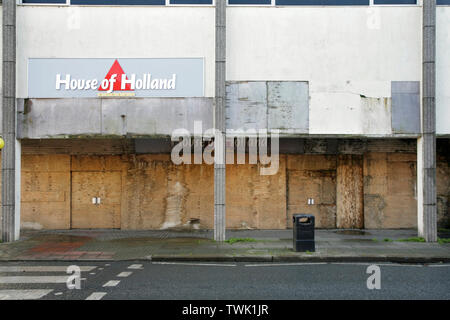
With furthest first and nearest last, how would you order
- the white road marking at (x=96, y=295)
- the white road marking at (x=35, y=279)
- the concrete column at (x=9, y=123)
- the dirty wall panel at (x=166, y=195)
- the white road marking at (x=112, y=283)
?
the dirty wall panel at (x=166, y=195) → the concrete column at (x=9, y=123) → the white road marking at (x=35, y=279) → the white road marking at (x=112, y=283) → the white road marking at (x=96, y=295)

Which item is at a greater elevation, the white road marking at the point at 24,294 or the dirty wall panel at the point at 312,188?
the dirty wall panel at the point at 312,188

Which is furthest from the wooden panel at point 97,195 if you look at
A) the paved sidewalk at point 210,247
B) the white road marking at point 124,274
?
the white road marking at point 124,274

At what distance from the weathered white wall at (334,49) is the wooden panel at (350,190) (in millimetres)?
2997

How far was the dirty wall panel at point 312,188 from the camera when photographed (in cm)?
1548

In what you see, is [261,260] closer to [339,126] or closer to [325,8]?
[339,126]

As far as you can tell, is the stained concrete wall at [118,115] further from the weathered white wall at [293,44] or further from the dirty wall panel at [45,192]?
the dirty wall panel at [45,192]

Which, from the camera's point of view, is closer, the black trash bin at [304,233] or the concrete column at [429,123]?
the black trash bin at [304,233]

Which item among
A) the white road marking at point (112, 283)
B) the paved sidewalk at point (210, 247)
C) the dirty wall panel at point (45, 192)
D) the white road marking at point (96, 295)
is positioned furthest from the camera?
the dirty wall panel at point (45, 192)

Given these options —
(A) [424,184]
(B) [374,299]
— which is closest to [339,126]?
(A) [424,184]

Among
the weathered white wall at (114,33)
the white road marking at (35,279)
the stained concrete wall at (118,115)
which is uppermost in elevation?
the weathered white wall at (114,33)

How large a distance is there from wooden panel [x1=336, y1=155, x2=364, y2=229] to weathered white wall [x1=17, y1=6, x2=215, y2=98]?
619 cm

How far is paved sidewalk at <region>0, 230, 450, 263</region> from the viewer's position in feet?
33.7

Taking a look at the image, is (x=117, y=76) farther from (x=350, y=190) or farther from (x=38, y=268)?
(x=350, y=190)

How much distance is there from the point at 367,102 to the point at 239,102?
395 centimetres
